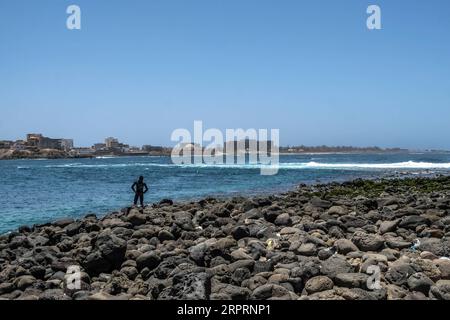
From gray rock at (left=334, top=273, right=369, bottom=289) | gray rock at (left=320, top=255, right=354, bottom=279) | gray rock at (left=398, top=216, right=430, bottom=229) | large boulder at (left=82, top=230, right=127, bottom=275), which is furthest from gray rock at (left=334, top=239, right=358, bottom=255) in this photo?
large boulder at (left=82, top=230, right=127, bottom=275)

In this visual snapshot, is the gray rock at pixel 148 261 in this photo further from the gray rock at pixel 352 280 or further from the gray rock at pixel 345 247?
the gray rock at pixel 345 247

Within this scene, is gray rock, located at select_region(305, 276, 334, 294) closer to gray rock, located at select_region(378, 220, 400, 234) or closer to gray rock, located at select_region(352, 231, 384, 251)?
gray rock, located at select_region(352, 231, 384, 251)

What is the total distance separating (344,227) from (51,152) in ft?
476

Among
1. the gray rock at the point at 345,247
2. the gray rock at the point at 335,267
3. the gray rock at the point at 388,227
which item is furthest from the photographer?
the gray rock at the point at 388,227

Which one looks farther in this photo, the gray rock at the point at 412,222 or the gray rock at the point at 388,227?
the gray rock at the point at 412,222

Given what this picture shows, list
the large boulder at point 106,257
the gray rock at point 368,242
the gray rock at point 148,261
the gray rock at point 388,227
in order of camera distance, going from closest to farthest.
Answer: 1. the gray rock at point 148,261
2. the large boulder at point 106,257
3. the gray rock at point 368,242
4. the gray rock at point 388,227

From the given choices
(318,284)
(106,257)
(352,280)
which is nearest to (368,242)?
(352,280)

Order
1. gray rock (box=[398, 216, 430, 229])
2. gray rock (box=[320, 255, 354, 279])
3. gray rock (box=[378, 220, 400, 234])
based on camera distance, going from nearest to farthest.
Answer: gray rock (box=[320, 255, 354, 279]) → gray rock (box=[378, 220, 400, 234]) → gray rock (box=[398, 216, 430, 229])

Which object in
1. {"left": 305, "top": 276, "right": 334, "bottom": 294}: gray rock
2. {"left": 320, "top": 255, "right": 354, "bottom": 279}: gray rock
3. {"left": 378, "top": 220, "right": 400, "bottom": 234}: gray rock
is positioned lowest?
{"left": 305, "top": 276, "right": 334, "bottom": 294}: gray rock

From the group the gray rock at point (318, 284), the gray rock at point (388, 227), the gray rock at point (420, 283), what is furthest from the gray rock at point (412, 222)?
the gray rock at point (318, 284)

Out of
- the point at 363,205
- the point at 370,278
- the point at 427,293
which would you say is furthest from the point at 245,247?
the point at 363,205

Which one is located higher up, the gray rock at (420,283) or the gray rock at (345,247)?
the gray rock at (345,247)

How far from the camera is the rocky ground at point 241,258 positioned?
620 cm

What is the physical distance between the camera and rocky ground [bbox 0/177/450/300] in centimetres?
620
